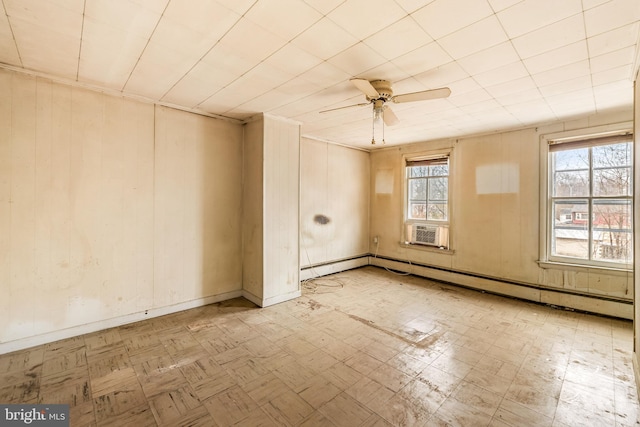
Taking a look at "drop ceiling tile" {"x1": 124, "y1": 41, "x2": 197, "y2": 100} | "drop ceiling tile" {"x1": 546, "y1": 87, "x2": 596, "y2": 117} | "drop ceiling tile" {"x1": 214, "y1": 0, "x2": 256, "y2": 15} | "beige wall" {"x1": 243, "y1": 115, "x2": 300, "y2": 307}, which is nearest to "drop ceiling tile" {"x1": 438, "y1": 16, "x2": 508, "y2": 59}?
"drop ceiling tile" {"x1": 214, "y1": 0, "x2": 256, "y2": 15}

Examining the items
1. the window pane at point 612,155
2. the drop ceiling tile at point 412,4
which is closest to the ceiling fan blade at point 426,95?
the drop ceiling tile at point 412,4

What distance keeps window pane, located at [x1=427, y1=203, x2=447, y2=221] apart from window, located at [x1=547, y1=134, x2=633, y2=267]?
152 centimetres

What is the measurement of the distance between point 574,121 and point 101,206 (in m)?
5.96

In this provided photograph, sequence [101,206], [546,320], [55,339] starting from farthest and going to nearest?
[546,320] → [101,206] → [55,339]


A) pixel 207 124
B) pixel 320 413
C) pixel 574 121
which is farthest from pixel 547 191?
pixel 207 124

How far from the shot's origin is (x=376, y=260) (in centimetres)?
618

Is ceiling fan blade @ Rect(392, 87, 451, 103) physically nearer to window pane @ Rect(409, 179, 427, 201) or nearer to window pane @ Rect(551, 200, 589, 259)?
window pane @ Rect(551, 200, 589, 259)

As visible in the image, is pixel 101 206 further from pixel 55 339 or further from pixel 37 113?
pixel 55 339

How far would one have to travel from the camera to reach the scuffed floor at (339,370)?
1926 millimetres

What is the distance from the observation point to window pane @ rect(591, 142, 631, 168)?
138 inches

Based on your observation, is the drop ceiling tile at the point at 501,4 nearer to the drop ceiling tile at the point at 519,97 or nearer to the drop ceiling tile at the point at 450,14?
the drop ceiling tile at the point at 450,14

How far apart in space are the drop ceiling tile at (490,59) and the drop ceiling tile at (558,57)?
6.6 inches

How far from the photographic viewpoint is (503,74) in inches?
99.3

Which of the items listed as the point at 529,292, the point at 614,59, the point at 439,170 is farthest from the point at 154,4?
the point at 529,292
